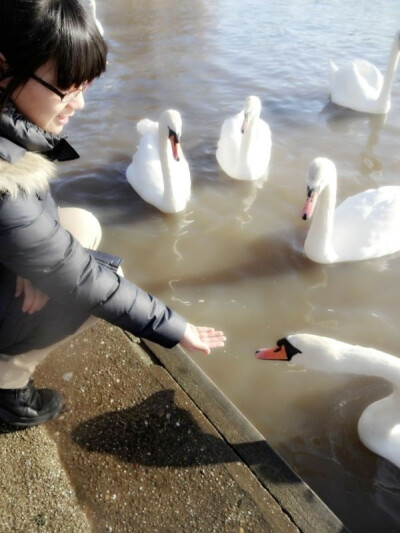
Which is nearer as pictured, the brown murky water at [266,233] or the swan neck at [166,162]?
the brown murky water at [266,233]

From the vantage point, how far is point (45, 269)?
1824 millimetres

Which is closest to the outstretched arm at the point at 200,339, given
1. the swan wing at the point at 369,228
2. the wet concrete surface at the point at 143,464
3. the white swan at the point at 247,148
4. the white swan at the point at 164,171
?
the wet concrete surface at the point at 143,464

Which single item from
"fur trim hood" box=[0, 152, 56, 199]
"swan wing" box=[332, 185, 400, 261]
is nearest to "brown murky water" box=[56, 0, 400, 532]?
"swan wing" box=[332, 185, 400, 261]

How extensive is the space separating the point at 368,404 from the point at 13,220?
8.22 ft

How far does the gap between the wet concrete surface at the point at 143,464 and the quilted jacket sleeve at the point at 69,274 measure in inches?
24.3

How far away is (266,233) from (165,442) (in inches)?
106

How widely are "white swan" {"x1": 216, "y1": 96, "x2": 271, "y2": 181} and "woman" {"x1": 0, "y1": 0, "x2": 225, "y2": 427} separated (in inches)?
131

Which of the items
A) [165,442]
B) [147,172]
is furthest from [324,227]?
[165,442]

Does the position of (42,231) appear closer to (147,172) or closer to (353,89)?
(147,172)

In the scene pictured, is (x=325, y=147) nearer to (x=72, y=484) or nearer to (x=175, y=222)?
(x=175, y=222)

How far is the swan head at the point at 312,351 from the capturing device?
260 cm

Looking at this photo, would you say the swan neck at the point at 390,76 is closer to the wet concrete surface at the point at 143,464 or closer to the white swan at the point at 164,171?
the white swan at the point at 164,171

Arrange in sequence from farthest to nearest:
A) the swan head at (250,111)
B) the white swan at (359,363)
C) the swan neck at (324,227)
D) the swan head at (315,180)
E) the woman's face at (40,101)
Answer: the swan head at (250,111), the swan neck at (324,227), the swan head at (315,180), the white swan at (359,363), the woman's face at (40,101)

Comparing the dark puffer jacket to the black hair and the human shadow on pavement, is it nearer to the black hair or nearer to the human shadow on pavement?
the black hair
